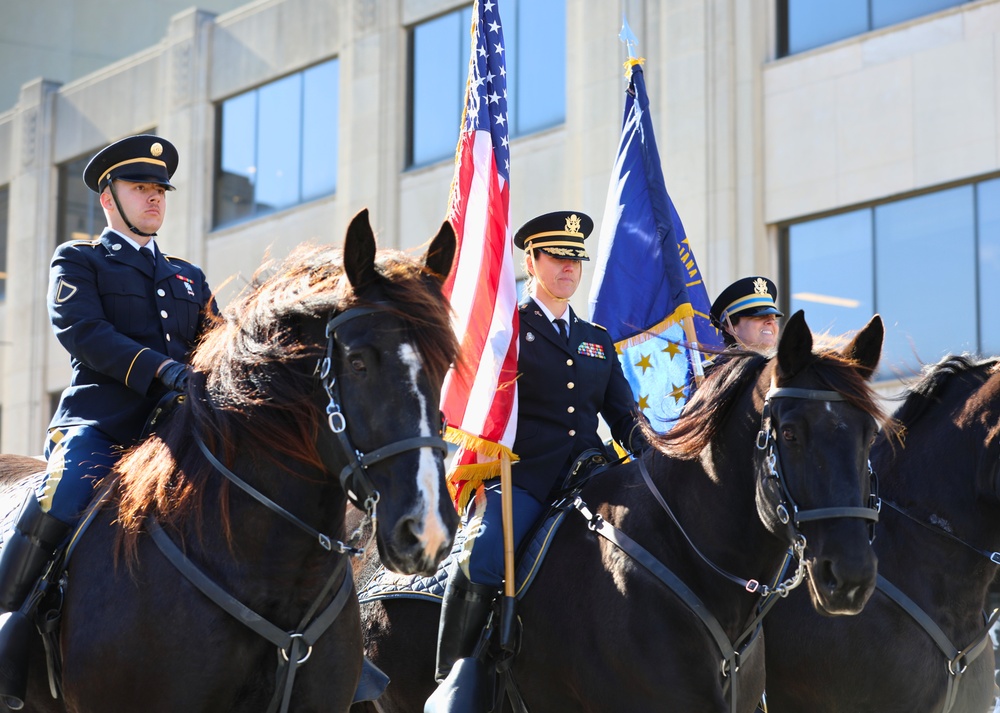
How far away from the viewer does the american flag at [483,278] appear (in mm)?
6938

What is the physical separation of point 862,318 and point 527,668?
507 inches

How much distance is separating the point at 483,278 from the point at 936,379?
Answer: 8.30ft

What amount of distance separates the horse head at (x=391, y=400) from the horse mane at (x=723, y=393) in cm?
158

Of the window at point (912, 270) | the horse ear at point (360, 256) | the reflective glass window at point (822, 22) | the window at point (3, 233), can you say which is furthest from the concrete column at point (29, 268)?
the horse ear at point (360, 256)

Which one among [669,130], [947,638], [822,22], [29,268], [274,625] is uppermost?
[822,22]

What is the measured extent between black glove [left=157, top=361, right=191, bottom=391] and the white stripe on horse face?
1.08m

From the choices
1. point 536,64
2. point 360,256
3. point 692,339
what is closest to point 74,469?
point 360,256

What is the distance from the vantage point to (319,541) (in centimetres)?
513

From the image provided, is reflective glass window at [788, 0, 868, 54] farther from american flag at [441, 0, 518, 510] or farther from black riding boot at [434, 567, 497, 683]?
black riding boot at [434, 567, 497, 683]

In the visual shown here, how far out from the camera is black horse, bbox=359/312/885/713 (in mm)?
5559

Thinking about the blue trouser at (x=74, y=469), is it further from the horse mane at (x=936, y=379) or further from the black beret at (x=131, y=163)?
the horse mane at (x=936, y=379)

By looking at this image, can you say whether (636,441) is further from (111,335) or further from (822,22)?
(822,22)

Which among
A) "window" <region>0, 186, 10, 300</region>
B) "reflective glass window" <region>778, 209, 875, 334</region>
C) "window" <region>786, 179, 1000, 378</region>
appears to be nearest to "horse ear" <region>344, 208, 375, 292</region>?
"window" <region>786, 179, 1000, 378</region>

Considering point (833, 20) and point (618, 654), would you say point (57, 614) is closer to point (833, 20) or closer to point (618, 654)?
point (618, 654)
